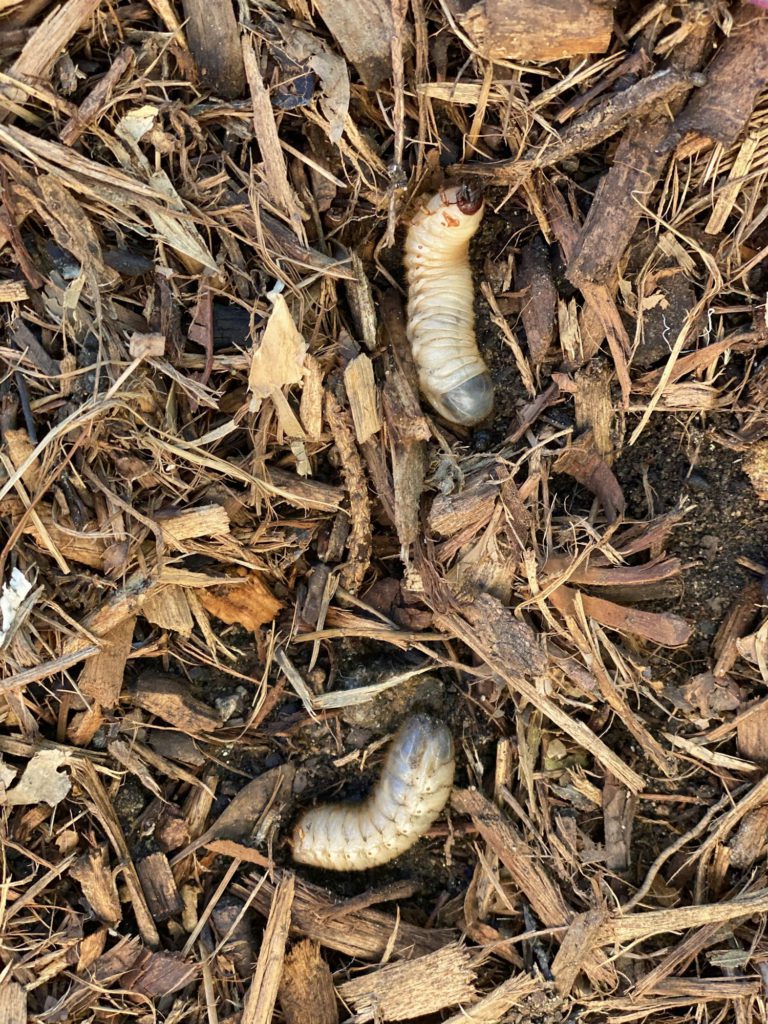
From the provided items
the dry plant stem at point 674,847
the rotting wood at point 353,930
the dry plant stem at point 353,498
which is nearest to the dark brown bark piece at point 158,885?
the rotting wood at point 353,930

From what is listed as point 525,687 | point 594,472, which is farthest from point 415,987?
point 594,472

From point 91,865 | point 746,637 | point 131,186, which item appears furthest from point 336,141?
point 91,865

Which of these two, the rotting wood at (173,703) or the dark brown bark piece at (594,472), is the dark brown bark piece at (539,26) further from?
the rotting wood at (173,703)

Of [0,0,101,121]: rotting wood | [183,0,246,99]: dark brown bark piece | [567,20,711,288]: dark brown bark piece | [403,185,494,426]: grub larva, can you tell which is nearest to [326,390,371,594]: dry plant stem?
[403,185,494,426]: grub larva

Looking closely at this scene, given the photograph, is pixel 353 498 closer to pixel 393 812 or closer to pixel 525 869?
pixel 393 812

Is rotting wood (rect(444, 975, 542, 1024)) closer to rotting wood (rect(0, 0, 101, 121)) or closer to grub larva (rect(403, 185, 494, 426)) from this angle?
grub larva (rect(403, 185, 494, 426))

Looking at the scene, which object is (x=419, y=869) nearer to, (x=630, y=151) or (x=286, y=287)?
(x=286, y=287)
